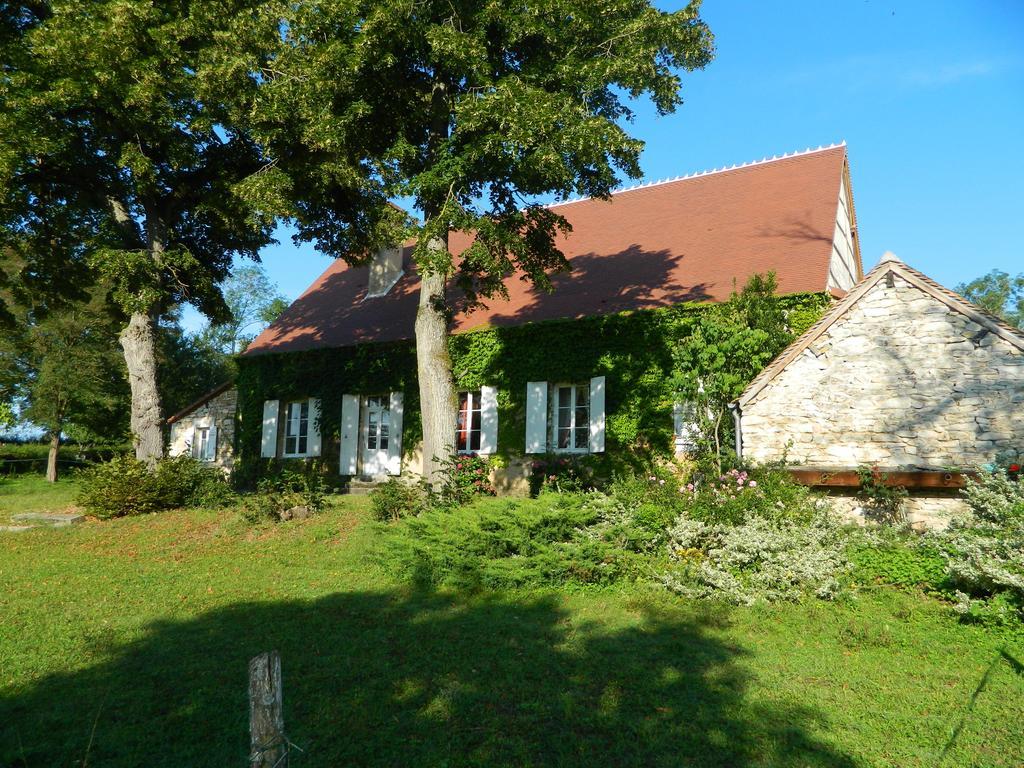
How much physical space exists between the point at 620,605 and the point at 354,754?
134 inches

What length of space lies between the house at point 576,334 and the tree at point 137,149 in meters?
3.82

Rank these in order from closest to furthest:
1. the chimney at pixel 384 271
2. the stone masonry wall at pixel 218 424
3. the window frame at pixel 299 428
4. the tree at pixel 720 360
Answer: the tree at pixel 720 360
the window frame at pixel 299 428
the chimney at pixel 384 271
the stone masonry wall at pixel 218 424

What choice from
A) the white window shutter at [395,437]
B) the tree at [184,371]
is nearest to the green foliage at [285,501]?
the white window shutter at [395,437]

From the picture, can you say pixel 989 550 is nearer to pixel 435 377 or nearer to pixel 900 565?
pixel 900 565

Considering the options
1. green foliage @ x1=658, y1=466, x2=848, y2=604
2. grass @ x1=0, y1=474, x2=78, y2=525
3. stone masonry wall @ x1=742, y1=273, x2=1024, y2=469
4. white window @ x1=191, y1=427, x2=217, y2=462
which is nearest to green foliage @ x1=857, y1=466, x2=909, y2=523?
stone masonry wall @ x1=742, y1=273, x2=1024, y2=469

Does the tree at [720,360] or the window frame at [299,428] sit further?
the window frame at [299,428]

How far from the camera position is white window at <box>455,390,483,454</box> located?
595 inches

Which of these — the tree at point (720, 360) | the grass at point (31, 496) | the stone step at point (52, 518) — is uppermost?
the tree at point (720, 360)

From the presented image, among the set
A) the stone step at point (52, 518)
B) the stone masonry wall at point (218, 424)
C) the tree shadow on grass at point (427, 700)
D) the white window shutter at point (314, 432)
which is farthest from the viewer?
the stone masonry wall at point (218, 424)

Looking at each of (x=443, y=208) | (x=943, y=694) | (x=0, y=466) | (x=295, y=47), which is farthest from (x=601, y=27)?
(x=0, y=466)

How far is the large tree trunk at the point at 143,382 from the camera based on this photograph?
13.5m

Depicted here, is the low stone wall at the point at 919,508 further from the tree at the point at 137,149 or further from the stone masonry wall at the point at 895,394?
the tree at the point at 137,149

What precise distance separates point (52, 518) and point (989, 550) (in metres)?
13.8

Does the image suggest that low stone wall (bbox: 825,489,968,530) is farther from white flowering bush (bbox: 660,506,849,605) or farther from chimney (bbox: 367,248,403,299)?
chimney (bbox: 367,248,403,299)
